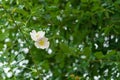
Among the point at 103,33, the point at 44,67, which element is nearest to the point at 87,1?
the point at 103,33

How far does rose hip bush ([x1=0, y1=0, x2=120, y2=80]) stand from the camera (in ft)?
4.81

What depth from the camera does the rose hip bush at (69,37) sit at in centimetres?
147

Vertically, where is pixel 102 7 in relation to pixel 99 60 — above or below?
above

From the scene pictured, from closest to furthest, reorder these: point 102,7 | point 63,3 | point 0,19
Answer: point 0,19
point 102,7
point 63,3

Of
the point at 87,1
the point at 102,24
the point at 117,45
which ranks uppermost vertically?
the point at 87,1

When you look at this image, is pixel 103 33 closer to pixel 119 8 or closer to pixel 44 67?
pixel 119 8

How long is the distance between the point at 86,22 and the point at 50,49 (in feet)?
0.59

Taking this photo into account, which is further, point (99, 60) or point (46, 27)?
point (46, 27)

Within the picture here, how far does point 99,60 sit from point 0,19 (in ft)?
1.28

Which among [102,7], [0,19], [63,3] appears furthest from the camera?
[63,3]

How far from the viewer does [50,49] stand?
1.58 metres

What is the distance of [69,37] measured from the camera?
1617 millimetres

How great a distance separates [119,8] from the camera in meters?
1.52

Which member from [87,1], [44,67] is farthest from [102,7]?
[44,67]
